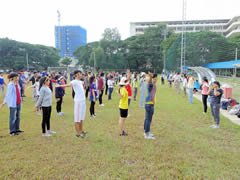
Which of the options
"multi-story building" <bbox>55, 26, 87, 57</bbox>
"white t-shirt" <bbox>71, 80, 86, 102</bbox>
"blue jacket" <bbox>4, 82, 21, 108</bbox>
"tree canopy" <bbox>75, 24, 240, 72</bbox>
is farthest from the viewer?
"multi-story building" <bbox>55, 26, 87, 57</bbox>

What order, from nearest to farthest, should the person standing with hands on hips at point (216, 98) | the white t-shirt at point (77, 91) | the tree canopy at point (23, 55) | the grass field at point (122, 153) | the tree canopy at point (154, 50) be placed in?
the grass field at point (122, 153) → the white t-shirt at point (77, 91) → the person standing with hands on hips at point (216, 98) → the tree canopy at point (154, 50) → the tree canopy at point (23, 55)

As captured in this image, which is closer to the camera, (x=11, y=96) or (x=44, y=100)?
(x=44, y=100)

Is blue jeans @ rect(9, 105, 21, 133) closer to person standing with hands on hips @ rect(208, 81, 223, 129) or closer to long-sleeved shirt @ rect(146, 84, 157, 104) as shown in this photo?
long-sleeved shirt @ rect(146, 84, 157, 104)

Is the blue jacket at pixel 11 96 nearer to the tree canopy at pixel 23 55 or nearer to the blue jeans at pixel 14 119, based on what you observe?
the blue jeans at pixel 14 119

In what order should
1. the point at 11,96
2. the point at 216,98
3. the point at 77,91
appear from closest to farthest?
the point at 77,91, the point at 11,96, the point at 216,98

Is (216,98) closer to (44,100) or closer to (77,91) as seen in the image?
(77,91)

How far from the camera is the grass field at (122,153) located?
383 centimetres

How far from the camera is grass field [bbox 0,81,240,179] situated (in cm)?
383

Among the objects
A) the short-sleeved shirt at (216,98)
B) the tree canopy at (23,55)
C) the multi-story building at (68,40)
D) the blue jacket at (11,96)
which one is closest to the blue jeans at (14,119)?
the blue jacket at (11,96)

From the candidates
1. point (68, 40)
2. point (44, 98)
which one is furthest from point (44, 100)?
point (68, 40)

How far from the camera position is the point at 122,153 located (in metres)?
4.68

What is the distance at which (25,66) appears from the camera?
2451 inches

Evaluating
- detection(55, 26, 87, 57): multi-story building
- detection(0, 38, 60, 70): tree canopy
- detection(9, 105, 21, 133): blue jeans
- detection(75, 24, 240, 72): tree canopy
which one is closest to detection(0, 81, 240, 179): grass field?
detection(9, 105, 21, 133): blue jeans

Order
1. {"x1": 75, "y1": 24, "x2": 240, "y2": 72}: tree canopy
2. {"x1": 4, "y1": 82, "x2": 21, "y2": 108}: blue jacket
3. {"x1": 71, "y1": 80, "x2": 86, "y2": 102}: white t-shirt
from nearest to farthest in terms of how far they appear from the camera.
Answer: {"x1": 71, "y1": 80, "x2": 86, "y2": 102}: white t-shirt < {"x1": 4, "y1": 82, "x2": 21, "y2": 108}: blue jacket < {"x1": 75, "y1": 24, "x2": 240, "y2": 72}: tree canopy
